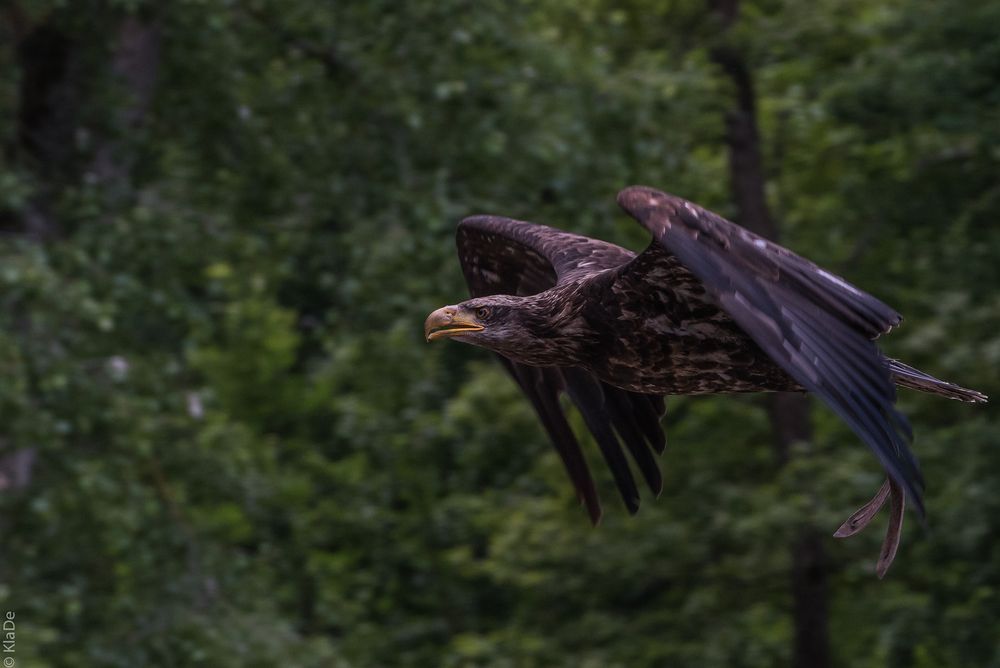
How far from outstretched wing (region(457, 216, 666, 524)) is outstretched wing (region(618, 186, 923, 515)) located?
978mm

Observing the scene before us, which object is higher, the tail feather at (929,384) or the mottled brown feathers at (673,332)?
the mottled brown feathers at (673,332)

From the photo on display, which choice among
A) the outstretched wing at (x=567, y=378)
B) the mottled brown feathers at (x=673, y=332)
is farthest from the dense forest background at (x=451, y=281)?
the mottled brown feathers at (x=673, y=332)

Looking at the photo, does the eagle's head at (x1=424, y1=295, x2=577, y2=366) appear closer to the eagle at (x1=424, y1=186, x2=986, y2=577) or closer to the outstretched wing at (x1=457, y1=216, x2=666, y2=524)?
the eagle at (x1=424, y1=186, x2=986, y2=577)

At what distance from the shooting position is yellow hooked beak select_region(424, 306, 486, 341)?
539cm

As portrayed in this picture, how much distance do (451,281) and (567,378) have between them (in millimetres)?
2748

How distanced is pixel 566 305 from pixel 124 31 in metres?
4.81

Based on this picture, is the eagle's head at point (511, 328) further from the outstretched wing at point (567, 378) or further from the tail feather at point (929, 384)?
the tail feather at point (929, 384)

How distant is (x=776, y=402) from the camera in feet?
35.5

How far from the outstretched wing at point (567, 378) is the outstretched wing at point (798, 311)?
978mm

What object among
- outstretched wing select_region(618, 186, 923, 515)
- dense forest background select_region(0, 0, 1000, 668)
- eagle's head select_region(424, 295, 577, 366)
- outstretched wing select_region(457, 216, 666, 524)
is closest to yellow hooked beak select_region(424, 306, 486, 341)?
eagle's head select_region(424, 295, 577, 366)

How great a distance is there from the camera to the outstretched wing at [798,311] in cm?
413

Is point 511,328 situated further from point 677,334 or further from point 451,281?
point 451,281

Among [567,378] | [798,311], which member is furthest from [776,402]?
[798,311]

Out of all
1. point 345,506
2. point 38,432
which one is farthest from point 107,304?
point 345,506
